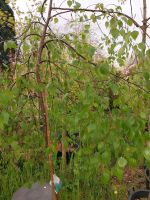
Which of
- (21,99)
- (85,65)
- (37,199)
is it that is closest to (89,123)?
(85,65)

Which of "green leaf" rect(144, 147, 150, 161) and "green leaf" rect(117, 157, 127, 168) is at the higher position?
"green leaf" rect(144, 147, 150, 161)

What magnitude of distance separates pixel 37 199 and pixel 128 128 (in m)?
1.89

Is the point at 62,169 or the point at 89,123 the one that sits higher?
the point at 89,123

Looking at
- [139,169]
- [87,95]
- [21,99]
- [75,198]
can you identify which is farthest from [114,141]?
[139,169]

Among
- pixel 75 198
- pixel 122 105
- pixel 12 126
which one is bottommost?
pixel 75 198

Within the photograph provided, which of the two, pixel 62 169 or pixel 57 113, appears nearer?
pixel 57 113

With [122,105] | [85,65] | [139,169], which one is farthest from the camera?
[139,169]

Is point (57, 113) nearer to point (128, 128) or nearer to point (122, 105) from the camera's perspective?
point (122, 105)

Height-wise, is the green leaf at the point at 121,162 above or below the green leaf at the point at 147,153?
below

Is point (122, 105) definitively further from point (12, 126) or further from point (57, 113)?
point (12, 126)

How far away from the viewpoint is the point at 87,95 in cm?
161

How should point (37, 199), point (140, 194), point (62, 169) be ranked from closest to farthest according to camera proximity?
point (37, 199)
point (140, 194)
point (62, 169)

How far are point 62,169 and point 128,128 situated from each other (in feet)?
9.09

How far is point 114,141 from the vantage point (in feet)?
4.84
